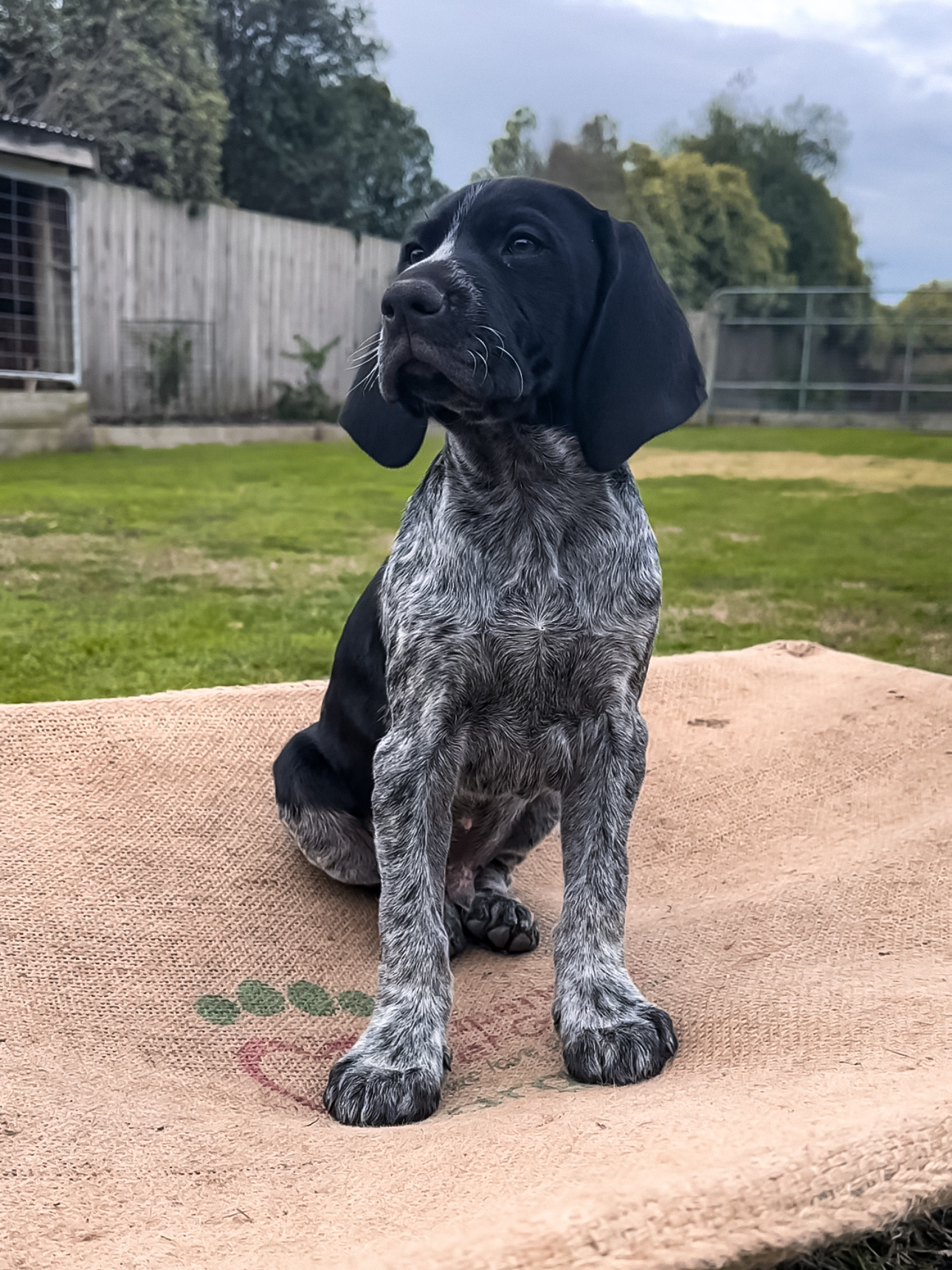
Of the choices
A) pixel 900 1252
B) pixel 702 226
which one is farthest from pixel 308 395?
pixel 900 1252

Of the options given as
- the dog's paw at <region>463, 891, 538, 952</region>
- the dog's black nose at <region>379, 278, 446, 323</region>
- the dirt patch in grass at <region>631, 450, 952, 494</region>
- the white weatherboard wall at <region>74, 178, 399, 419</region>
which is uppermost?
the white weatherboard wall at <region>74, 178, 399, 419</region>

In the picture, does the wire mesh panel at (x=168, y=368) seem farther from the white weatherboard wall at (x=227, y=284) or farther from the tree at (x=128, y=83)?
the tree at (x=128, y=83)

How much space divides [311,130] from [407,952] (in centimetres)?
1373

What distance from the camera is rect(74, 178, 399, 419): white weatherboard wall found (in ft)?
35.7

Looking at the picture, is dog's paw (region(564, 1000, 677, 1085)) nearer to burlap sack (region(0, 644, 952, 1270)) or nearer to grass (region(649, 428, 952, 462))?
burlap sack (region(0, 644, 952, 1270))

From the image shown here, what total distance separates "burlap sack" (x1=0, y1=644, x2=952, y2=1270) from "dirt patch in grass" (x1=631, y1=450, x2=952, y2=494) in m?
6.97

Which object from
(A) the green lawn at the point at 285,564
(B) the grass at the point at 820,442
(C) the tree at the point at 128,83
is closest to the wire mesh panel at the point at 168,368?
(A) the green lawn at the point at 285,564

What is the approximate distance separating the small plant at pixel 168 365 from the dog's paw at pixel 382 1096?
1026cm

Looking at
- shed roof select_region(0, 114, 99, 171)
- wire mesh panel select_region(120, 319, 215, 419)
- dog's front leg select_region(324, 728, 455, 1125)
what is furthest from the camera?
wire mesh panel select_region(120, 319, 215, 419)

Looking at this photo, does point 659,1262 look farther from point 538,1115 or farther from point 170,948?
point 170,948

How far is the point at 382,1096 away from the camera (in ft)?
6.41

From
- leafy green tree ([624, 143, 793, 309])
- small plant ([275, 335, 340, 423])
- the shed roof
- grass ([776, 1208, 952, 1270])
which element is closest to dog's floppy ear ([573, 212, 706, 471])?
grass ([776, 1208, 952, 1270])

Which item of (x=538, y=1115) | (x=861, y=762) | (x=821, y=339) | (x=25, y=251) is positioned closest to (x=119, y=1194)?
(x=538, y=1115)

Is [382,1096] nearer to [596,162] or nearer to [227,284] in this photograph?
[227,284]
